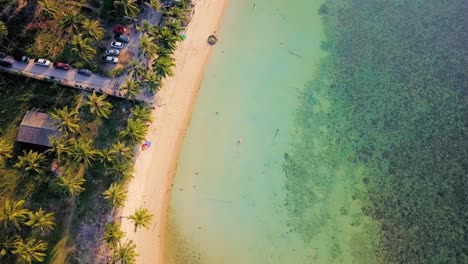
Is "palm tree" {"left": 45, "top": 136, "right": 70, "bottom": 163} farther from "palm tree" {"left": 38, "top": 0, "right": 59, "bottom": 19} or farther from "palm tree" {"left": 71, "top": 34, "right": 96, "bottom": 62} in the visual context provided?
"palm tree" {"left": 38, "top": 0, "right": 59, "bottom": 19}

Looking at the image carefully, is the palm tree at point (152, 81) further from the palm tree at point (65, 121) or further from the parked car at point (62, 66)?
the parked car at point (62, 66)

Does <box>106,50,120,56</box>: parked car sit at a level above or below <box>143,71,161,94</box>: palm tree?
below

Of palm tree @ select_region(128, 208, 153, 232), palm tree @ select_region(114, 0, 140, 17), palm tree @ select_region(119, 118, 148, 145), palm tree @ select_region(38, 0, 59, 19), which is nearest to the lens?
palm tree @ select_region(128, 208, 153, 232)

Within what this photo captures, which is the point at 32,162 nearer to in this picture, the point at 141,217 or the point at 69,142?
the point at 69,142

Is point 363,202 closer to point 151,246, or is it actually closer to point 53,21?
point 151,246

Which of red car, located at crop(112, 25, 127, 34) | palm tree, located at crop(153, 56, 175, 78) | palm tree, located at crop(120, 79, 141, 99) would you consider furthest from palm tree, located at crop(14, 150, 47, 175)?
red car, located at crop(112, 25, 127, 34)

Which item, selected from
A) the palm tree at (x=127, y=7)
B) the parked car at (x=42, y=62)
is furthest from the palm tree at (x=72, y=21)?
the parked car at (x=42, y=62)
